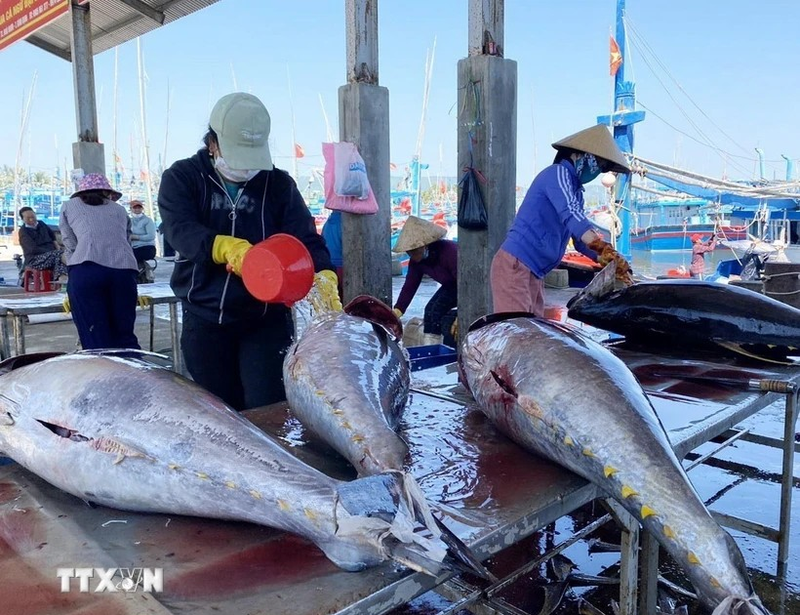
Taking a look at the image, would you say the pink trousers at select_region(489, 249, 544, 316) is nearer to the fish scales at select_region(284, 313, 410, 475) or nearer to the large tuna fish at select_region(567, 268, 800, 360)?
the large tuna fish at select_region(567, 268, 800, 360)

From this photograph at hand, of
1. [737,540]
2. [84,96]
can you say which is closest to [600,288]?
[737,540]

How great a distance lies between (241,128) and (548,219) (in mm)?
2298

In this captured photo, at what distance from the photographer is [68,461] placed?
63.5 inches

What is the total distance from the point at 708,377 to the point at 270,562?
87.9 inches

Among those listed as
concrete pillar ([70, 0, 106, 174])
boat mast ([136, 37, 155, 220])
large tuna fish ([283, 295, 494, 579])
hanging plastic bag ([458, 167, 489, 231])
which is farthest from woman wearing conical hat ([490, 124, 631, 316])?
boat mast ([136, 37, 155, 220])

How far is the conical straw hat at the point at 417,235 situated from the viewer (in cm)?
613

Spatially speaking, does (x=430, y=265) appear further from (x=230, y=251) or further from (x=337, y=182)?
(x=230, y=251)

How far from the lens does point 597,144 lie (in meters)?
4.13

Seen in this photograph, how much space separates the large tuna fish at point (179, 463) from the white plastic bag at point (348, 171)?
143 inches

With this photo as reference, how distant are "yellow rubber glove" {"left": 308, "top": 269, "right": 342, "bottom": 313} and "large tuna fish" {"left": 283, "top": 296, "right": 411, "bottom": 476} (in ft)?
0.44

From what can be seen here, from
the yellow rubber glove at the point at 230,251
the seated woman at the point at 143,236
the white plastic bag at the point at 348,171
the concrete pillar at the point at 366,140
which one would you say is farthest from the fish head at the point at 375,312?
the seated woman at the point at 143,236

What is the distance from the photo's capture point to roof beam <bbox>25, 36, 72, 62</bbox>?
1068 cm

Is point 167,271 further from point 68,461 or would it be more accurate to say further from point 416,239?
point 68,461

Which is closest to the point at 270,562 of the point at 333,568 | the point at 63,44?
the point at 333,568
